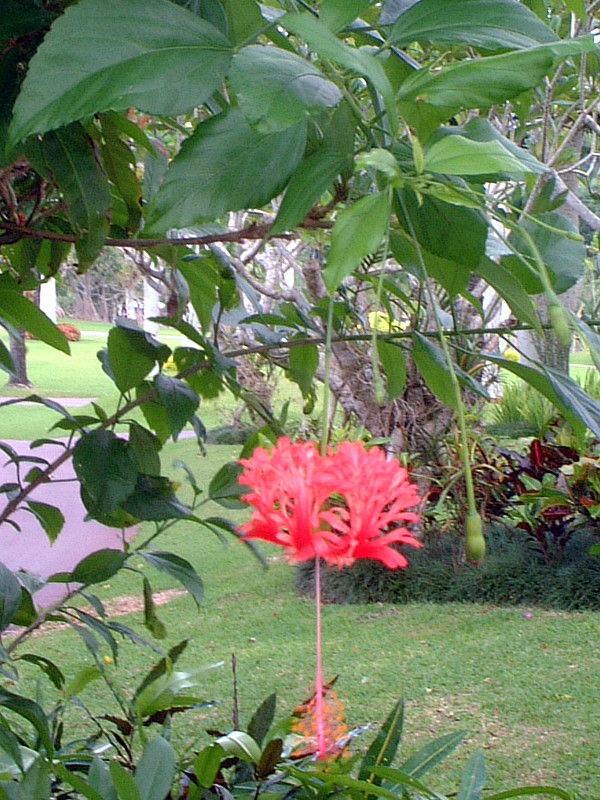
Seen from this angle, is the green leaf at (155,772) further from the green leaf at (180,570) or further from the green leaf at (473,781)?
the green leaf at (473,781)

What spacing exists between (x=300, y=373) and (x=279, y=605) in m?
3.02

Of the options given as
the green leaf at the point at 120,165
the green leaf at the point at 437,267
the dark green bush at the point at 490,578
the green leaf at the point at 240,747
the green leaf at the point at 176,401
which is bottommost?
the dark green bush at the point at 490,578

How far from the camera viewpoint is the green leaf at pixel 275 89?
1.43ft

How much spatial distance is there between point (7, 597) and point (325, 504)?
0.51 m

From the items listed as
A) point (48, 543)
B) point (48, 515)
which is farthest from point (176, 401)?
point (48, 543)

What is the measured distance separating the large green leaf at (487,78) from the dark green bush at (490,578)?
317cm

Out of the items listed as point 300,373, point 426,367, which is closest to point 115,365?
point 300,373

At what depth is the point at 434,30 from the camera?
1.59 feet

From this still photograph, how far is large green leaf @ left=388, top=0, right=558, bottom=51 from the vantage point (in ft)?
1.58

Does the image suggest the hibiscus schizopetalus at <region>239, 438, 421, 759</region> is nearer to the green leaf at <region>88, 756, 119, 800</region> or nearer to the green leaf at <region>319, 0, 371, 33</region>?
the green leaf at <region>319, 0, 371, 33</region>

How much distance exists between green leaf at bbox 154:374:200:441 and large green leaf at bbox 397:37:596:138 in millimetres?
503

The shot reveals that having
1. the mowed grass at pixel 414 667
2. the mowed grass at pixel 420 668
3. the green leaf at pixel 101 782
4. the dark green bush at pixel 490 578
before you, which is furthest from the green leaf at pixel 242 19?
the dark green bush at pixel 490 578

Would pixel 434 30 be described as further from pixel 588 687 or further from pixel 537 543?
pixel 537 543

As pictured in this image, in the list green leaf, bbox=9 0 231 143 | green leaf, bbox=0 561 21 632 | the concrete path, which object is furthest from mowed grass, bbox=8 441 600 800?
green leaf, bbox=9 0 231 143
